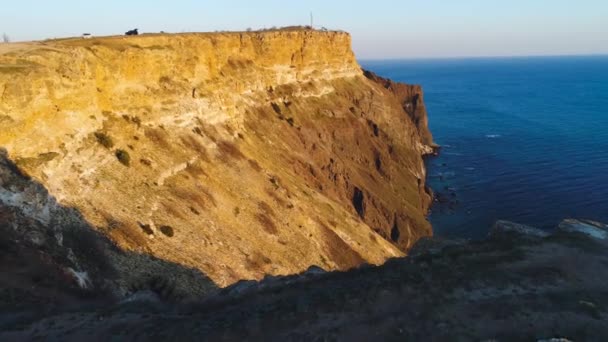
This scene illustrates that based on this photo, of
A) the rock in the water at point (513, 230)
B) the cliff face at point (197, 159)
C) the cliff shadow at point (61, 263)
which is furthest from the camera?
the cliff face at point (197, 159)

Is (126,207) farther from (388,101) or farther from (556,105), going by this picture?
(556,105)

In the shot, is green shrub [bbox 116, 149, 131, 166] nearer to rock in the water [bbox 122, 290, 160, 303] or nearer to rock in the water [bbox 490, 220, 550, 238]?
rock in the water [bbox 122, 290, 160, 303]

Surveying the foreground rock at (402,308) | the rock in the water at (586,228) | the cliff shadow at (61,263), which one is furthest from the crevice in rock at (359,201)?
the foreground rock at (402,308)

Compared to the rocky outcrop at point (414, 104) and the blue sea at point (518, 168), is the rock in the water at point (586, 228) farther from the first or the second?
the rocky outcrop at point (414, 104)

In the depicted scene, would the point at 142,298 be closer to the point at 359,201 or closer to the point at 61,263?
the point at 61,263

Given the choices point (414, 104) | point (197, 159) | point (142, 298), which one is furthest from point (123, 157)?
point (414, 104)

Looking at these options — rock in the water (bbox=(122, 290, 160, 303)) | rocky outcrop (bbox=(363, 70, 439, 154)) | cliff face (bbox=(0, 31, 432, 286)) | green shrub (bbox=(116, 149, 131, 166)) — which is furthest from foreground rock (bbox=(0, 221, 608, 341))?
rocky outcrop (bbox=(363, 70, 439, 154))
